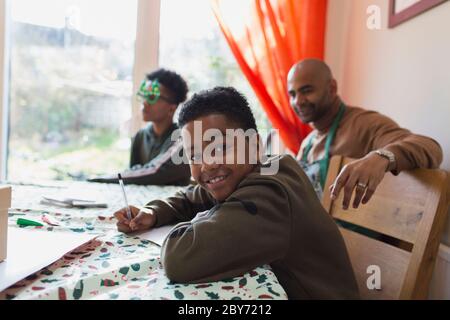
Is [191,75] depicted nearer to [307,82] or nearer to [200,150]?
[307,82]

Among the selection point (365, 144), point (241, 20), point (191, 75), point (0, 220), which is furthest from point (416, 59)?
point (0, 220)

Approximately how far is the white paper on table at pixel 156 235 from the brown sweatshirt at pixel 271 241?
0.12 m

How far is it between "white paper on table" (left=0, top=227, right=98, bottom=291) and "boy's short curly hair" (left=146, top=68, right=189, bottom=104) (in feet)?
4.12

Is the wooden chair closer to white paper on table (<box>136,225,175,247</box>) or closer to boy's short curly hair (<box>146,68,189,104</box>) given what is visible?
white paper on table (<box>136,225,175,247</box>)

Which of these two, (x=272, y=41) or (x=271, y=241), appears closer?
(x=271, y=241)

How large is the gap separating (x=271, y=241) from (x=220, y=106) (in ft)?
0.99

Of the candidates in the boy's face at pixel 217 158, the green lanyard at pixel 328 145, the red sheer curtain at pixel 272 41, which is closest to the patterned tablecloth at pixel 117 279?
the boy's face at pixel 217 158

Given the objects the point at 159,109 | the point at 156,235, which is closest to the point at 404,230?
the point at 156,235

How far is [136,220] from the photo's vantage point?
0.84 meters

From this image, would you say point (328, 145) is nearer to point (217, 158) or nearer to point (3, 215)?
point (217, 158)

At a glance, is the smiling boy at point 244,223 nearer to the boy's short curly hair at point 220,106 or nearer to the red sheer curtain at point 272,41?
the boy's short curly hair at point 220,106

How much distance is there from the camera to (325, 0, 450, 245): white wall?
3.97 feet

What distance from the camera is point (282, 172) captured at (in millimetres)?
746

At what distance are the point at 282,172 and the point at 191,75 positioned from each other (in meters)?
1.56
